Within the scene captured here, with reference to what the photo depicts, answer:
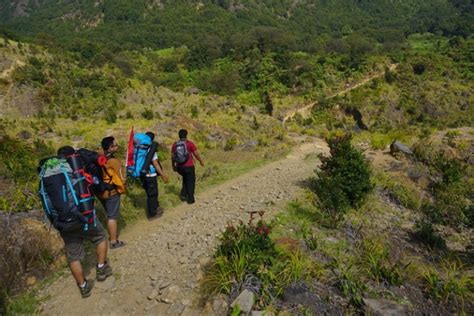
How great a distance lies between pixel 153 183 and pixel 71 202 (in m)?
2.32

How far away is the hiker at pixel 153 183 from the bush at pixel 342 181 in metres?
3.05

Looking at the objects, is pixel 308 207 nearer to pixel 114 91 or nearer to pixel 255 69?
pixel 114 91

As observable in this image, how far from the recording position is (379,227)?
20.5 feet

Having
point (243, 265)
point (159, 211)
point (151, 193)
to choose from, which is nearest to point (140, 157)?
point (151, 193)

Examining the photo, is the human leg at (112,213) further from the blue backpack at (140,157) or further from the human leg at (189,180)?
the human leg at (189,180)

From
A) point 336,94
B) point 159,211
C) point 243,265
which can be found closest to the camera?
point 243,265

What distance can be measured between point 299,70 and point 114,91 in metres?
22.5

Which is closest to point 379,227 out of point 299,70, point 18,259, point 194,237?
point 194,237

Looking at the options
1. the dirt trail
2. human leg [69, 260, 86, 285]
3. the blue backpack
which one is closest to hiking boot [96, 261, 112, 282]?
human leg [69, 260, 86, 285]

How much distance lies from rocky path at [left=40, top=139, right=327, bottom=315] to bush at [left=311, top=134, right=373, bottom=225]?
26.3 inches

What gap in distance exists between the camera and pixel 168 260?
452 cm

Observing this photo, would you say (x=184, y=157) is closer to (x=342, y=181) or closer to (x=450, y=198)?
(x=342, y=181)

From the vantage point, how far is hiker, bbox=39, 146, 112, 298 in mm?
3414

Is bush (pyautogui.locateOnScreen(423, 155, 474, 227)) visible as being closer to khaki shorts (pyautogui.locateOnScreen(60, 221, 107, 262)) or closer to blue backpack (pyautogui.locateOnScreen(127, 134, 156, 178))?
blue backpack (pyautogui.locateOnScreen(127, 134, 156, 178))
